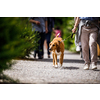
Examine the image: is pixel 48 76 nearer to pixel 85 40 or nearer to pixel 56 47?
pixel 56 47

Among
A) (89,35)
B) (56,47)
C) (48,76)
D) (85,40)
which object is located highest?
(89,35)

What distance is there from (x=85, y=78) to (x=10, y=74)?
1139mm

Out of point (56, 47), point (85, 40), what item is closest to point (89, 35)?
point (85, 40)

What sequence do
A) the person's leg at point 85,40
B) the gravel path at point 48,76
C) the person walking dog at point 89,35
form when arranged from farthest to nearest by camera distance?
the person's leg at point 85,40, the person walking dog at point 89,35, the gravel path at point 48,76

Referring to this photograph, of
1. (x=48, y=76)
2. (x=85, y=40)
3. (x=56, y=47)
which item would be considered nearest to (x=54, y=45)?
(x=56, y=47)

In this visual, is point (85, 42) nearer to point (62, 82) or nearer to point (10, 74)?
point (62, 82)

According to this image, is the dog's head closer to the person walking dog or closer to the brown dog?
the brown dog

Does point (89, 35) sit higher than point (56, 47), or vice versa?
point (89, 35)

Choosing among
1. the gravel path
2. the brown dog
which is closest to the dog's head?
the brown dog

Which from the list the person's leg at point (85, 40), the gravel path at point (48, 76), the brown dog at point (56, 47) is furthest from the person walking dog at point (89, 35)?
the gravel path at point (48, 76)

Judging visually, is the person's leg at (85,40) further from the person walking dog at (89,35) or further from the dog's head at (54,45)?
the dog's head at (54,45)

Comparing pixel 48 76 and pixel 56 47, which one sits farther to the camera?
pixel 56 47
